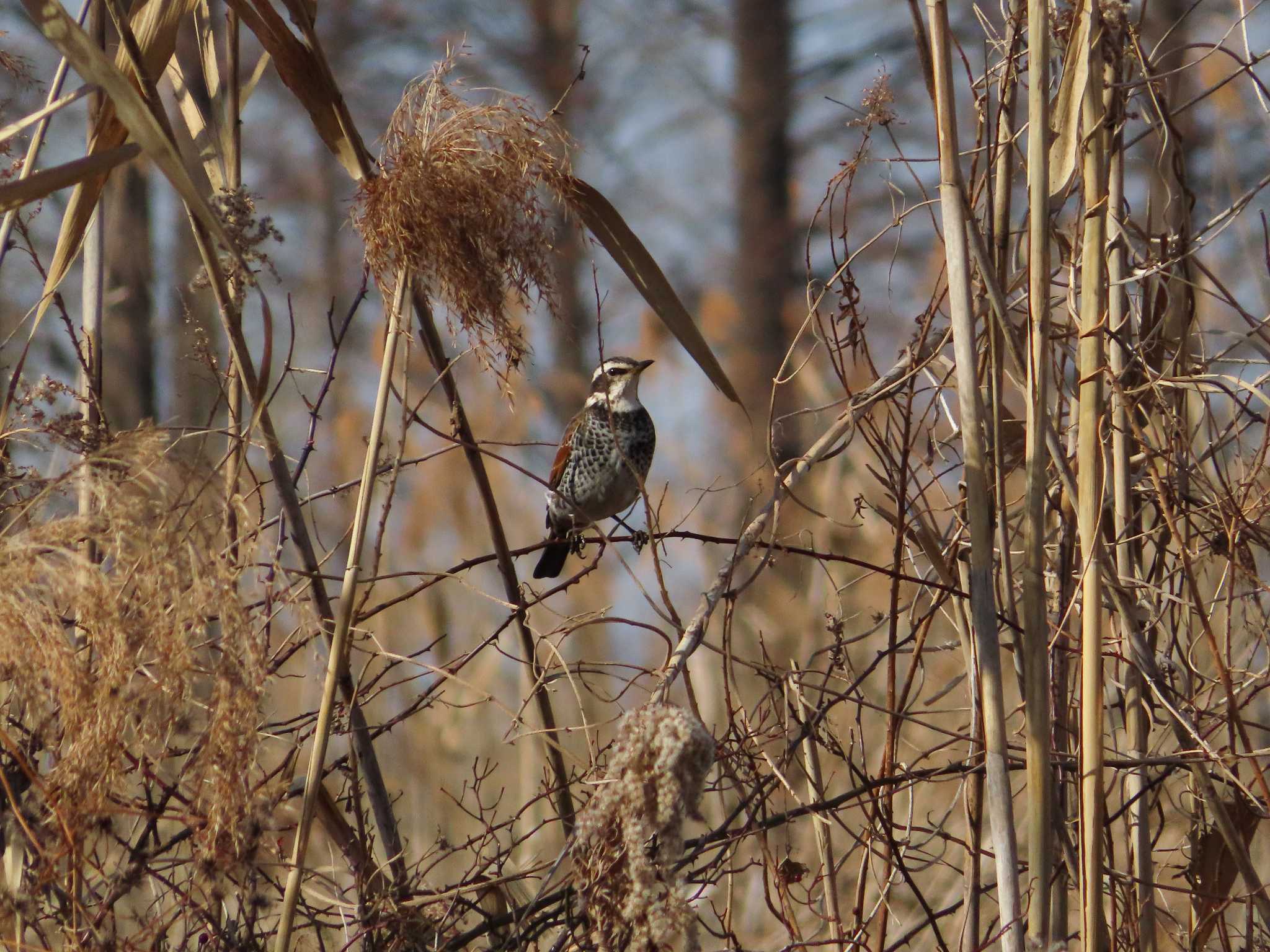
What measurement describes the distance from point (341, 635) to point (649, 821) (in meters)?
0.52

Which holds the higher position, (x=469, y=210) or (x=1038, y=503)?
(x=469, y=210)

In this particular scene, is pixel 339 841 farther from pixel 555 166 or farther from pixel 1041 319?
pixel 1041 319

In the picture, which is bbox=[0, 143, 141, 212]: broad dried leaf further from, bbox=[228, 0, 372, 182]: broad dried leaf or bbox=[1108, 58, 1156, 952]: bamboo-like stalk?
bbox=[1108, 58, 1156, 952]: bamboo-like stalk

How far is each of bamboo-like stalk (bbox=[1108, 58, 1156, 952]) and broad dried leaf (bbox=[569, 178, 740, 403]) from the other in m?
0.60

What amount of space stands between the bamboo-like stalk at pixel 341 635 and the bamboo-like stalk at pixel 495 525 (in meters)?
0.09

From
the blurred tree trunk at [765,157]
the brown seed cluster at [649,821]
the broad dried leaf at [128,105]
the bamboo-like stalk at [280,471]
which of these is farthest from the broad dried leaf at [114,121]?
the blurred tree trunk at [765,157]

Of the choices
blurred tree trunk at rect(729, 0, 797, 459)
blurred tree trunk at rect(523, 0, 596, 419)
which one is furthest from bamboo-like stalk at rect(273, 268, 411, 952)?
blurred tree trunk at rect(729, 0, 797, 459)

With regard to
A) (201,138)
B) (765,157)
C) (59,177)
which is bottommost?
(59,177)

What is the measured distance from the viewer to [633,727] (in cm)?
136

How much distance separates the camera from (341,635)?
1608 millimetres

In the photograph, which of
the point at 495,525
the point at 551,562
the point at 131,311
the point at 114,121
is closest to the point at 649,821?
the point at 495,525

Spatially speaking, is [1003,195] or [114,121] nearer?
[114,121]

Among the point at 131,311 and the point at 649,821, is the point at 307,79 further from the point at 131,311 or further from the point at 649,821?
the point at 131,311

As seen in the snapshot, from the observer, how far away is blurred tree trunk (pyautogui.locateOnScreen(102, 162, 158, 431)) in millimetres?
8695
